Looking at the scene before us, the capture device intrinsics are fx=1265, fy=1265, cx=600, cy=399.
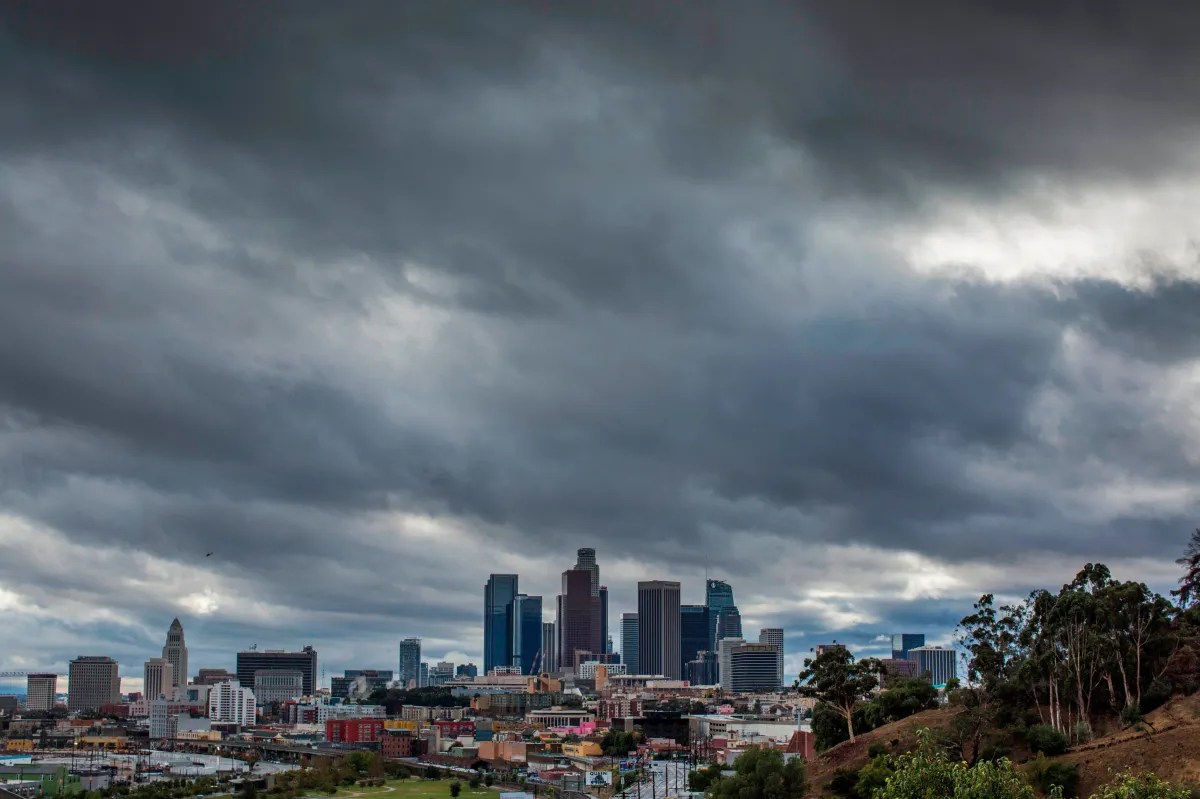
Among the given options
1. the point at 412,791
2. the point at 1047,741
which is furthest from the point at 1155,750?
the point at 412,791

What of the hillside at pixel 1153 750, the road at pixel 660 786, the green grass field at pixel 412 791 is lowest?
the green grass field at pixel 412 791

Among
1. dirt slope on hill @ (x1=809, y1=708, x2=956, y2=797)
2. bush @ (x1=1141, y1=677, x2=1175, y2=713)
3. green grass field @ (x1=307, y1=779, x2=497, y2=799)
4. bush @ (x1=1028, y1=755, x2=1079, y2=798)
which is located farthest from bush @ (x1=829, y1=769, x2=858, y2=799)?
green grass field @ (x1=307, y1=779, x2=497, y2=799)

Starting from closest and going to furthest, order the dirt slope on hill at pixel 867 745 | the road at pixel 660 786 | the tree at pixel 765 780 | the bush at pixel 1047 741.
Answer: the bush at pixel 1047 741, the tree at pixel 765 780, the dirt slope on hill at pixel 867 745, the road at pixel 660 786

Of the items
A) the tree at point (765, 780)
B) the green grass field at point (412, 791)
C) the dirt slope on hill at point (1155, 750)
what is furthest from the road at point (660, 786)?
the dirt slope on hill at point (1155, 750)

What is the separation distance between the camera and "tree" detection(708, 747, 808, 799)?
8362cm

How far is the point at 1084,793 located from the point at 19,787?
14379 cm

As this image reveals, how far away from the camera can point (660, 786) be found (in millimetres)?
140625

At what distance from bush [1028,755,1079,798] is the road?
54.5 metres

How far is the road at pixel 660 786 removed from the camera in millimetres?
129312

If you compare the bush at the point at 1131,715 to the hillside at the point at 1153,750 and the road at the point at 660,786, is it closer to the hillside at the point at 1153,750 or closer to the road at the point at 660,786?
the hillside at the point at 1153,750

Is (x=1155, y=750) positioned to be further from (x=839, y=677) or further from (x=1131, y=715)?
(x=839, y=677)

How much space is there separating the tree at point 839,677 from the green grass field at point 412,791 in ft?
243

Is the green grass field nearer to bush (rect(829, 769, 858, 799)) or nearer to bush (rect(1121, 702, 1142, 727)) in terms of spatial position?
bush (rect(829, 769, 858, 799))

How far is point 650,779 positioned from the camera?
149 meters
